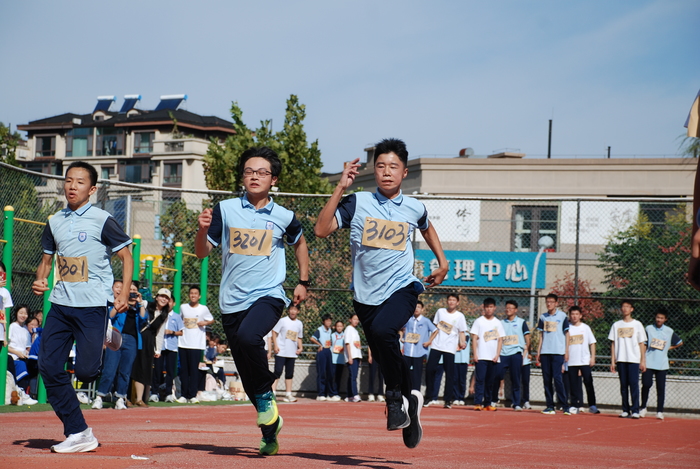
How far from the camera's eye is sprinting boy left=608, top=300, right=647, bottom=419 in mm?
14492

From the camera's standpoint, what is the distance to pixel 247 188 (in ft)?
20.3

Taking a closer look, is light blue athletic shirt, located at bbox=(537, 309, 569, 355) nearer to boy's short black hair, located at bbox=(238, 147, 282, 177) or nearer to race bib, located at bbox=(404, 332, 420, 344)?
race bib, located at bbox=(404, 332, 420, 344)

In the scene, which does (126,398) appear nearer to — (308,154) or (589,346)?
(589,346)

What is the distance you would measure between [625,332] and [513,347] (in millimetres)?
2121

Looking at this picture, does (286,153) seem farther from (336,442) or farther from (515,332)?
(336,442)

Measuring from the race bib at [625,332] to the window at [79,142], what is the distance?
292 ft

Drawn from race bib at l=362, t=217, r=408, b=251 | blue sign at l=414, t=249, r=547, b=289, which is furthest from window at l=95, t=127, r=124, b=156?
race bib at l=362, t=217, r=408, b=251

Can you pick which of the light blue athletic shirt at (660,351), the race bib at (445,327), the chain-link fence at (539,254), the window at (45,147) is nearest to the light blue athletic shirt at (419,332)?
the race bib at (445,327)

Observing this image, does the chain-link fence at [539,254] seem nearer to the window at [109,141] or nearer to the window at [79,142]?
the window at [109,141]

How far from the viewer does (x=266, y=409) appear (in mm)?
A: 5914

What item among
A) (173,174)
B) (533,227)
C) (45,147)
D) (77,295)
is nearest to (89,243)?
(77,295)

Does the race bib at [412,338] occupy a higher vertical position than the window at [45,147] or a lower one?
lower

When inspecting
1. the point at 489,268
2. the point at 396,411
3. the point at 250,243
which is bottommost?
the point at 396,411

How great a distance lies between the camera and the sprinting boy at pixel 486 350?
15492mm
